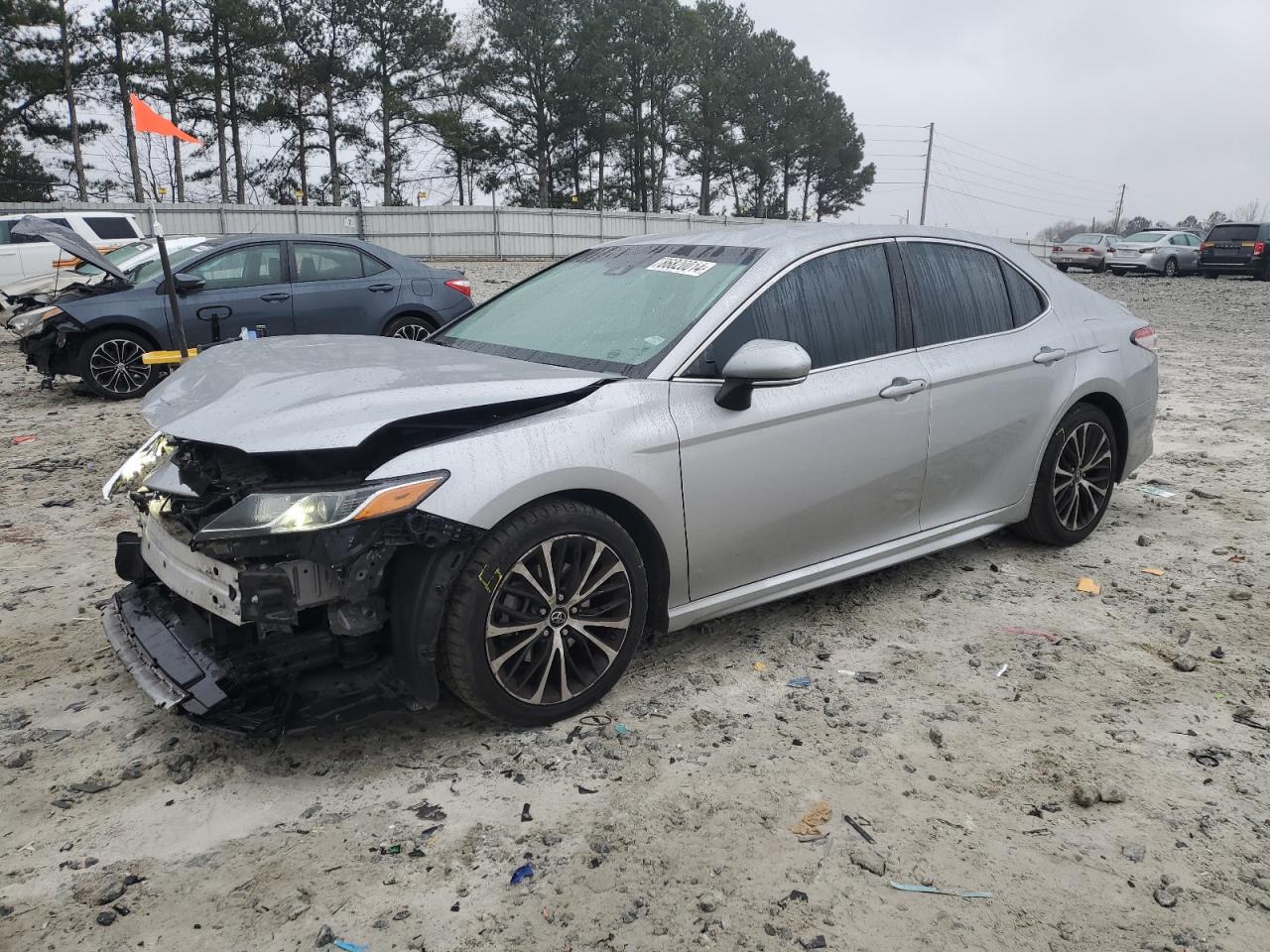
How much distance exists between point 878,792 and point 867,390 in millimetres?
1596

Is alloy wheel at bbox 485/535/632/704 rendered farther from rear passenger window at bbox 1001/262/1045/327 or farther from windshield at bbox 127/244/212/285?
windshield at bbox 127/244/212/285

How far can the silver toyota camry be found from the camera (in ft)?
9.16

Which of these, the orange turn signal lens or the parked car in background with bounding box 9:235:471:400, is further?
the parked car in background with bounding box 9:235:471:400

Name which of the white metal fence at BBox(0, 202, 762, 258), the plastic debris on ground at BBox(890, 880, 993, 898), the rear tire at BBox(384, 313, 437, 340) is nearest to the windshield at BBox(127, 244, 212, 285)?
the rear tire at BBox(384, 313, 437, 340)

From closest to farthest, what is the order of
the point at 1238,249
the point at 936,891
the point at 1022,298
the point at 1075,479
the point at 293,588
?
the point at 936,891
the point at 293,588
the point at 1022,298
the point at 1075,479
the point at 1238,249

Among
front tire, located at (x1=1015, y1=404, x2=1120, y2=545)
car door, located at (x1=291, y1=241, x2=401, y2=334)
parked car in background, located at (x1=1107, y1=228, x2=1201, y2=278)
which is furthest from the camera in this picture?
parked car in background, located at (x1=1107, y1=228, x2=1201, y2=278)

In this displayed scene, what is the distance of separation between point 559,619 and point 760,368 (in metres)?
1.07

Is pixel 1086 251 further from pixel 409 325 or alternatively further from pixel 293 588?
pixel 293 588

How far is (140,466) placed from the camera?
3486 mm

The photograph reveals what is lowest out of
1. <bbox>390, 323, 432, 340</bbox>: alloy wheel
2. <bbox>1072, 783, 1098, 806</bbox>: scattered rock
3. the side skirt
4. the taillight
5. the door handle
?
<bbox>1072, 783, 1098, 806</bbox>: scattered rock

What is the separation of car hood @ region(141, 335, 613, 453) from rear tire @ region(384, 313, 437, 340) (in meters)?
6.16

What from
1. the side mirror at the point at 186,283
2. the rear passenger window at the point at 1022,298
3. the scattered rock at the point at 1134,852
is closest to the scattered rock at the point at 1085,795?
the scattered rock at the point at 1134,852

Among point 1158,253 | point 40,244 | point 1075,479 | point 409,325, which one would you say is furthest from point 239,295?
point 1158,253

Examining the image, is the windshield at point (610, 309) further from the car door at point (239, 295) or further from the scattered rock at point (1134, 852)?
the car door at point (239, 295)
